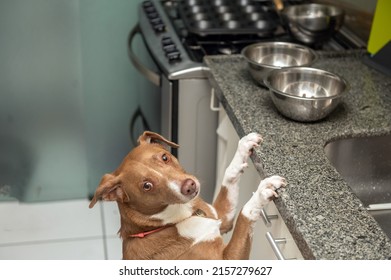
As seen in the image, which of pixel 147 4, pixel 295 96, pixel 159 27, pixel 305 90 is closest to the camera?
pixel 295 96

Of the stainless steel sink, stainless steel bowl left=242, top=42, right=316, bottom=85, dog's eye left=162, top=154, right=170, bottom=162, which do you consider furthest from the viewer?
stainless steel bowl left=242, top=42, right=316, bottom=85

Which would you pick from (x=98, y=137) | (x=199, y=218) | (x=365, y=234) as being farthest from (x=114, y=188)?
(x=98, y=137)

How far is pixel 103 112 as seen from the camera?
2.98 m

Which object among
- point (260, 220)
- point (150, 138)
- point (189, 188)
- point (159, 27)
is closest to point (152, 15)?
point (159, 27)

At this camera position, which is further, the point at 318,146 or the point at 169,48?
the point at 169,48

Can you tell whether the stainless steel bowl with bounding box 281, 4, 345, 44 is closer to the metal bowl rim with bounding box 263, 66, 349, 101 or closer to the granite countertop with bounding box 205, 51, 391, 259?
the granite countertop with bounding box 205, 51, 391, 259

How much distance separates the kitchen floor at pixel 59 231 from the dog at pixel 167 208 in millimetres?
1141

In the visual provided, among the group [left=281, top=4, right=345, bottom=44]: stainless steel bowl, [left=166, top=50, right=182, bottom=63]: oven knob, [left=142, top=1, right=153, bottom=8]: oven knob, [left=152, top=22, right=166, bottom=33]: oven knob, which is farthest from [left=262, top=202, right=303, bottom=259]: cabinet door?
[left=142, top=1, right=153, bottom=8]: oven knob

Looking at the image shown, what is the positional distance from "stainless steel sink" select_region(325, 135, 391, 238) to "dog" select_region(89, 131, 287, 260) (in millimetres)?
288

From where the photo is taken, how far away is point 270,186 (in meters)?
1.49

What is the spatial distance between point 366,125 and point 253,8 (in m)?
0.99

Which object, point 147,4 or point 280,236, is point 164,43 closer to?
point 147,4

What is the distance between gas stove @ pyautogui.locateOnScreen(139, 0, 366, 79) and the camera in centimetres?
223

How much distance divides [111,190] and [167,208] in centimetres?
16
